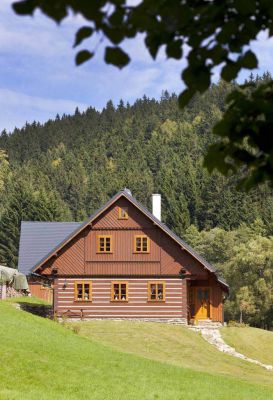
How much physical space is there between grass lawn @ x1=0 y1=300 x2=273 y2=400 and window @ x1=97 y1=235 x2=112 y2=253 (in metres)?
9.83

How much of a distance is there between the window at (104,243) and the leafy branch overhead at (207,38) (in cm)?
3435

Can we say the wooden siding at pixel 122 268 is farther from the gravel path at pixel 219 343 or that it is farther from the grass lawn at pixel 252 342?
the grass lawn at pixel 252 342

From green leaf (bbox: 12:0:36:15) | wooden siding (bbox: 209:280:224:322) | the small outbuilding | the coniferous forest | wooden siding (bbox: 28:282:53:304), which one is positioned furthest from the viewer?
the coniferous forest

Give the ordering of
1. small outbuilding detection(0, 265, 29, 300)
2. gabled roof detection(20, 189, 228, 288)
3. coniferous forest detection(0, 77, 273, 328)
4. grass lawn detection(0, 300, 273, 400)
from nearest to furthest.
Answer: grass lawn detection(0, 300, 273, 400)
gabled roof detection(20, 189, 228, 288)
small outbuilding detection(0, 265, 29, 300)
coniferous forest detection(0, 77, 273, 328)

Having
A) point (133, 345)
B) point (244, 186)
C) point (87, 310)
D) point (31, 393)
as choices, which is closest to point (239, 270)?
point (87, 310)

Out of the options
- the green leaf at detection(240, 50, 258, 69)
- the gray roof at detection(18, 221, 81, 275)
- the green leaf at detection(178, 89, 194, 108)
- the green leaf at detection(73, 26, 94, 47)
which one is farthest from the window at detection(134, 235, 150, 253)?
the green leaf at detection(73, 26, 94, 47)

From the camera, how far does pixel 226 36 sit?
3.70 metres

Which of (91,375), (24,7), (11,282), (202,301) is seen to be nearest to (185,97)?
(24,7)

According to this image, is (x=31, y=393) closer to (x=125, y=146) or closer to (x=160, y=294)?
(x=160, y=294)

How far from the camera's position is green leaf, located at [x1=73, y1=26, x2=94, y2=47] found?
323 centimetres

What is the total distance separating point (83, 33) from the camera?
326 cm

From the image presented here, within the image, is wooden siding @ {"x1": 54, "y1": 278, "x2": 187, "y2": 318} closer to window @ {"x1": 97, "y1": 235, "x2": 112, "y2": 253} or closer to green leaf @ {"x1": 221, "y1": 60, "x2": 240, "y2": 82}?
window @ {"x1": 97, "y1": 235, "x2": 112, "y2": 253}

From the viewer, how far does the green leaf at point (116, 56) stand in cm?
335

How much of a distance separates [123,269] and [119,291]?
4.17 feet
